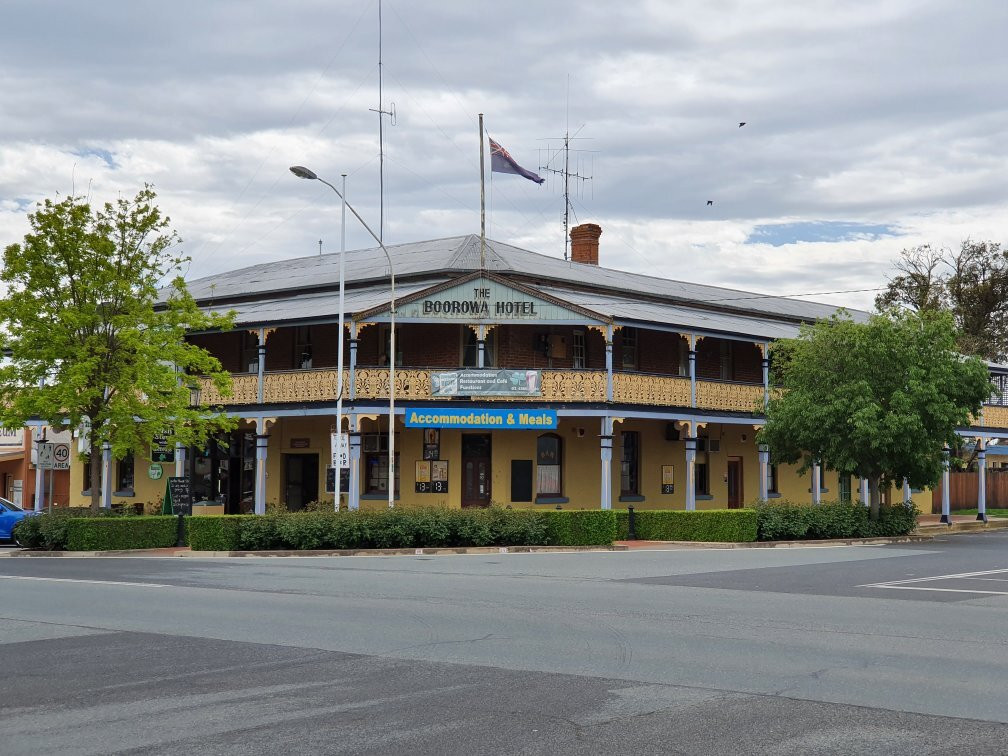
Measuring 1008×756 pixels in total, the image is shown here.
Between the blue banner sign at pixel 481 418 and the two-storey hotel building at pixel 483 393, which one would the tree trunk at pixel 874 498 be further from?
the blue banner sign at pixel 481 418

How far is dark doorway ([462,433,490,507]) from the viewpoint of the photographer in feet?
112

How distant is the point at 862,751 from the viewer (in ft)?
22.8

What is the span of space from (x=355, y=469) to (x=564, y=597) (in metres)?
17.0

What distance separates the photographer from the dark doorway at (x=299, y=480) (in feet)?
121

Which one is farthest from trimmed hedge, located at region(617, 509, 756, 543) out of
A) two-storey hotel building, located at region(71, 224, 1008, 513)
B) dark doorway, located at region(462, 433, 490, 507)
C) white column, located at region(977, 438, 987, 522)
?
white column, located at region(977, 438, 987, 522)

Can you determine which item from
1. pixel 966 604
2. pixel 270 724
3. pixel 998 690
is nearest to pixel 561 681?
pixel 270 724

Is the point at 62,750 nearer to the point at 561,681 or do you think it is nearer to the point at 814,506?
the point at 561,681

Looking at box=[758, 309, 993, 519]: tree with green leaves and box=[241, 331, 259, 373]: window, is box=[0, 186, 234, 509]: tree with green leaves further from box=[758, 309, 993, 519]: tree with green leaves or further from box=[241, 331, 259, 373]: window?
box=[758, 309, 993, 519]: tree with green leaves

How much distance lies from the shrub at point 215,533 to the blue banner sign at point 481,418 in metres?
6.46

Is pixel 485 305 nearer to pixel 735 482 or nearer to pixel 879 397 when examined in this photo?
pixel 879 397

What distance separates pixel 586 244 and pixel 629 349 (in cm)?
924

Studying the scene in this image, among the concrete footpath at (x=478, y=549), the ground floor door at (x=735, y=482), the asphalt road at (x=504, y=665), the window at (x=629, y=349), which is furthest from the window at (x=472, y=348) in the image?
the asphalt road at (x=504, y=665)

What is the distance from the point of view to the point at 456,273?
116ft

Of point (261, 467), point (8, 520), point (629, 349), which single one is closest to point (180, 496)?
point (261, 467)
